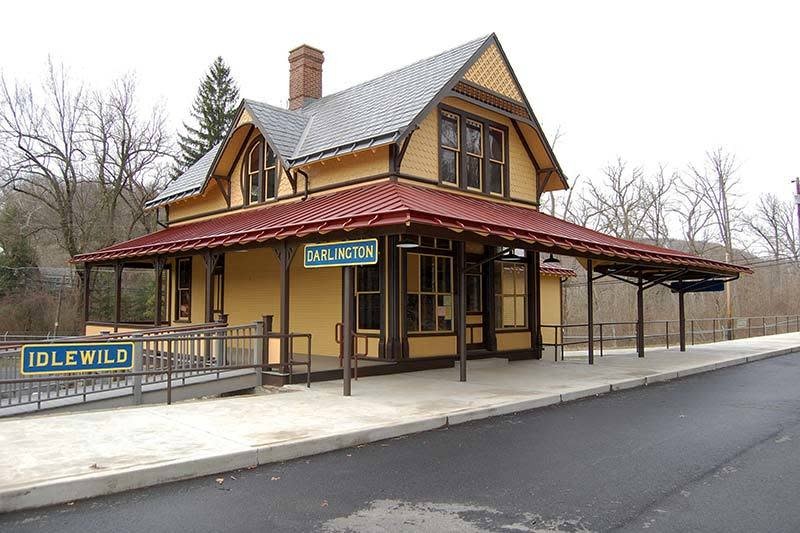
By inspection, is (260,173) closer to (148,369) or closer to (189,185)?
(189,185)

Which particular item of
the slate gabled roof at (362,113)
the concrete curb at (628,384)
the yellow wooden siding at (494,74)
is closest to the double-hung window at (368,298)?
the slate gabled roof at (362,113)

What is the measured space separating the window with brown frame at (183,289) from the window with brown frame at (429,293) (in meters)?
9.65

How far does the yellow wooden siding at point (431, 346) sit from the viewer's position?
13594mm

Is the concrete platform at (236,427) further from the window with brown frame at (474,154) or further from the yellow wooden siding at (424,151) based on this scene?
the window with brown frame at (474,154)

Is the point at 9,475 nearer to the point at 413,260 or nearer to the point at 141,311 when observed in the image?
the point at 413,260

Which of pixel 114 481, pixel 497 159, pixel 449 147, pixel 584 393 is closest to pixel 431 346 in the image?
pixel 584 393

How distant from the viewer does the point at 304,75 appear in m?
20.6

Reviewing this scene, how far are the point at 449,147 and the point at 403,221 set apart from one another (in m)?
6.45

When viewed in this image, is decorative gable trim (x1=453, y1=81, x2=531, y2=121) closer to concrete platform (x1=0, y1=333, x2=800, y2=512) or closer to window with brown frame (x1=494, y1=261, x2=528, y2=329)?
window with brown frame (x1=494, y1=261, x2=528, y2=329)

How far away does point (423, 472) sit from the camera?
6133 millimetres

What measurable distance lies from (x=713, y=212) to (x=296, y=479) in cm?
4505

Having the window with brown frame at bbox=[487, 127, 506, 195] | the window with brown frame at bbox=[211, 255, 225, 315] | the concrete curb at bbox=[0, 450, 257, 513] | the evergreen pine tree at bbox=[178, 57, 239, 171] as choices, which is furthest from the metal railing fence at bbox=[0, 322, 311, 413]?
the evergreen pine tree at bbox=[178, 57, 239, 171]

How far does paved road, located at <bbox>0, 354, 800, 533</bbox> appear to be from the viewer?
4.69 m

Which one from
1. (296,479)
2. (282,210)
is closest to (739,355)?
(282,210)
